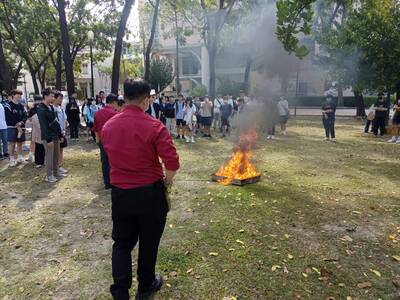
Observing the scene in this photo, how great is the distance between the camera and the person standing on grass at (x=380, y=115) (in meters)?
15.2

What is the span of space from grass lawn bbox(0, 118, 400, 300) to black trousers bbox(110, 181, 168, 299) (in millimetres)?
641

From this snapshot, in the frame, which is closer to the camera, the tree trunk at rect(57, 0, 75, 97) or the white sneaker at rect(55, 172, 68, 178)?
the white sneaker at rect(55, 172, 68, 178)

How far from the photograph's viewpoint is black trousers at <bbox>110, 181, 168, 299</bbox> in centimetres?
310

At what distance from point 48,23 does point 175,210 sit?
21234mm

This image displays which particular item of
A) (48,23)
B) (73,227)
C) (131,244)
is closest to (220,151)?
(73,227)

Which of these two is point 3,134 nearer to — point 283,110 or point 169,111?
point 169,111

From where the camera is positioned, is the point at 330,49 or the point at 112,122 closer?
the point at 112,122

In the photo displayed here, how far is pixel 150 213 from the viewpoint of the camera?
314cm

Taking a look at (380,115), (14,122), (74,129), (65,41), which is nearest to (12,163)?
(14,122)

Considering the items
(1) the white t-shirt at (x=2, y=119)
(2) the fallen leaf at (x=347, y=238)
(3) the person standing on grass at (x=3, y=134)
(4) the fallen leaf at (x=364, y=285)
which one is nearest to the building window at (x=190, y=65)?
(3) the person standing on grass at (x=3, y=134)

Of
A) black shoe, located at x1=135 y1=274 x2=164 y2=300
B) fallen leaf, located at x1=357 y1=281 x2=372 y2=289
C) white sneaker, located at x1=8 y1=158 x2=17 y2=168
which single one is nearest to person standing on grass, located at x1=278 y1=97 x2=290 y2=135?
white sneaker, located at x1=8 y1=158 x2=17 y2=168

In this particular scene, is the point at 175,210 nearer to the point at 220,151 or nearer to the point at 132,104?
the point at 132,104

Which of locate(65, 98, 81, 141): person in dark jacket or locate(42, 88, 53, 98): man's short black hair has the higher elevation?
locate(42, 88, 53, 98): man's short black hair

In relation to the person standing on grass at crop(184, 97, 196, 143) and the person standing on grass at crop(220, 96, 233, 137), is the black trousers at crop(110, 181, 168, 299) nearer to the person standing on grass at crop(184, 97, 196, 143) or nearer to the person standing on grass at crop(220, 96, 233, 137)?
the person standing on grass at crop(184, 97, 196, 143)
